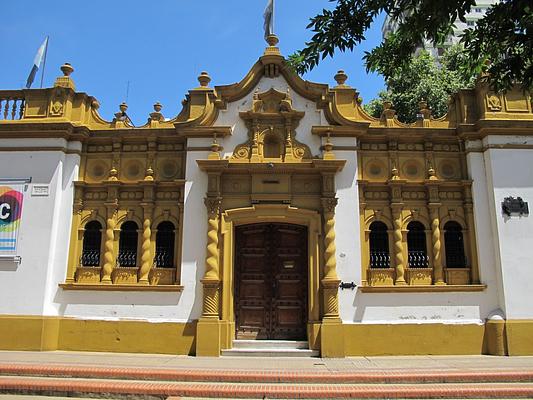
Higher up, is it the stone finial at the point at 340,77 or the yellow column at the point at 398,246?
the stone finial at the point at 340,77

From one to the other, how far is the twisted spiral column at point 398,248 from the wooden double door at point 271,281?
8.03 feet


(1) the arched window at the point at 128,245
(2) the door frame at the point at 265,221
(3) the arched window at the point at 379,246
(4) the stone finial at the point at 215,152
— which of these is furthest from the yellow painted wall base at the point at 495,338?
(1) the arched window at the point at 128,245

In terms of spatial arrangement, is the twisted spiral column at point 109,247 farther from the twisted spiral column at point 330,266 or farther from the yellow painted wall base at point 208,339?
the twisted spiral column at point 330,266

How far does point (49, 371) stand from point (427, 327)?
9.03m

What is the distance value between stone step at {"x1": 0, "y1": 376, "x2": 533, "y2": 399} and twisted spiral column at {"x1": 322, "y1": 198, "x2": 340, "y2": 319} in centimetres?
346

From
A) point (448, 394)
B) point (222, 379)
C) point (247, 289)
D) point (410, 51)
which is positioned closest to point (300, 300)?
point (247, 289)

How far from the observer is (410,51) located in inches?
271

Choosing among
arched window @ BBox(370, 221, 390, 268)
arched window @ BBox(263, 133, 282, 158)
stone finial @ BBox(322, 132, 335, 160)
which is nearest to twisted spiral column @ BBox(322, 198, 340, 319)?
stone finial @ BBox(322, 132, 335, 160)

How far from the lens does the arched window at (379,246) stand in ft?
44.8

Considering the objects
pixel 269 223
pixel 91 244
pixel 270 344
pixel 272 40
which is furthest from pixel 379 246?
pixel 91 244

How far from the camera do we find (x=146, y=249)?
13.7 m

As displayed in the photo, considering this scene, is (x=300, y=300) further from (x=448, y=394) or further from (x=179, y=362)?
(x=448, y=394)

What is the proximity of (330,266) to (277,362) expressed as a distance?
288cm

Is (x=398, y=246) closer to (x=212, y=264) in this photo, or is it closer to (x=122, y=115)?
(x=212, y=264)
